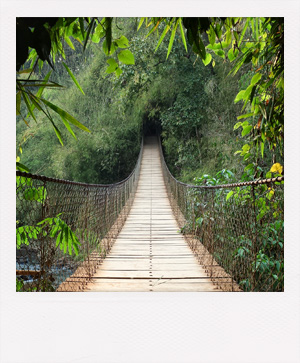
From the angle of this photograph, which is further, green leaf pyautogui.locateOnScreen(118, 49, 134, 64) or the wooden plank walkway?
the wooden plank walkway

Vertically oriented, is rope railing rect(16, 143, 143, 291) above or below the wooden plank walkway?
above

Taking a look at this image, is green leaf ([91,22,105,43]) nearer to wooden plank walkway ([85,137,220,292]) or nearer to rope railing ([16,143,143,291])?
rope railing ([16,143,143,291])

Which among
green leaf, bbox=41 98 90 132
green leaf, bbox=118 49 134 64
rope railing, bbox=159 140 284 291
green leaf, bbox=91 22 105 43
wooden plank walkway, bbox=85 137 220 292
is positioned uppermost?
green leaf, bbox=91 22 105 43

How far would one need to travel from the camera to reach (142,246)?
2.56m

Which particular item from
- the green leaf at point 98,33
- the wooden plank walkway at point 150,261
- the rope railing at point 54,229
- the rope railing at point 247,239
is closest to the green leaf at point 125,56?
the green leaf at point 98,33

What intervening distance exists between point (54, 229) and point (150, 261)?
1260mm

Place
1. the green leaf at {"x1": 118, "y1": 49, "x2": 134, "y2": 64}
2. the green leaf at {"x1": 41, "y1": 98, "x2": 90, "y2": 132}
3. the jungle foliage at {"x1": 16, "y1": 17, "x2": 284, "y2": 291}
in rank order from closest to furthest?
the green leaf at {"x1": 41, "y1": 98, "x2": 90, "y2": 132} < the green leaf at {"x1": 118, "y1": 49, "x2": 134, "y2": 64} < the jungle foliage at {"x1": 16, "y1": 17, "x2": 284, "y2": 291}

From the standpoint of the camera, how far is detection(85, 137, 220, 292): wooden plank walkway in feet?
5.25

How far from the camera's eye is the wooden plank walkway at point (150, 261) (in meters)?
1.60

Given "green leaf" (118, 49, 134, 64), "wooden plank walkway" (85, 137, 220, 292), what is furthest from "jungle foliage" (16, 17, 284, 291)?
"wooden plank walkway" (85, 137, 220, 292)

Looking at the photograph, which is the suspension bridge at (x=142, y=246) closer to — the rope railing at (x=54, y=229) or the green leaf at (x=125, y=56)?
the rope railing at (x=54, y=229)
